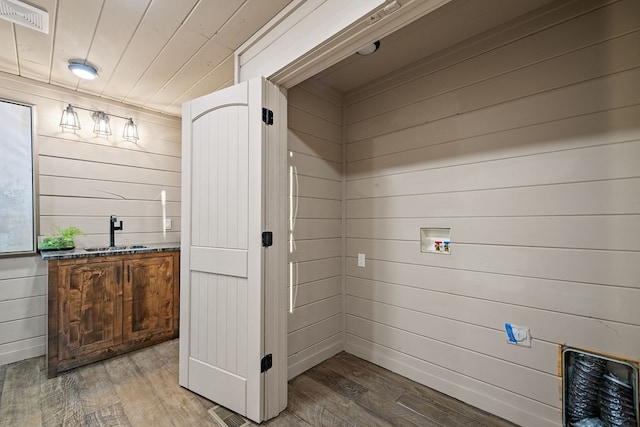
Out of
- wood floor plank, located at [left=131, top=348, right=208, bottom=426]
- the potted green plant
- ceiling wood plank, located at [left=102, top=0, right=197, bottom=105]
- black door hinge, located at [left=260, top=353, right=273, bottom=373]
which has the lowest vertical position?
wood floor plank, located at [left=131, top=348, right=208, bottom=426]

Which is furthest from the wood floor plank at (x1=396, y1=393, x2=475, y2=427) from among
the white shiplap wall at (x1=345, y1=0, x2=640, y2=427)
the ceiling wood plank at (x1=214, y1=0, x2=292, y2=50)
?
the ceiling wood plank at (x1=214, y1=0, x2=292, y2=50)

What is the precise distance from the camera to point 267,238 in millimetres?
1782

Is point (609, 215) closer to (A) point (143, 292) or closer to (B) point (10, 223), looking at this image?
(A) point (143, 292)

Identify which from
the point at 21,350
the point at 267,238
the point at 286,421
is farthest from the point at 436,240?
the point at 21,350

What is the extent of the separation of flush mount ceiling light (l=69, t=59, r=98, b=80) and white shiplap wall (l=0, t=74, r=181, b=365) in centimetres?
56

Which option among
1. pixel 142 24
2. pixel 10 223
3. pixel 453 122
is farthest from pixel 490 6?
pixel 10 223

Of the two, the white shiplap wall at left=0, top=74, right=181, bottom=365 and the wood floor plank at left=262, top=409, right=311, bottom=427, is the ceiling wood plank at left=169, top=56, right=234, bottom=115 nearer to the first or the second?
the white shiplap wall at left=0, top=74, right=181, bottom=365

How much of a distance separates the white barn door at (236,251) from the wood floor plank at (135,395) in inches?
9.5

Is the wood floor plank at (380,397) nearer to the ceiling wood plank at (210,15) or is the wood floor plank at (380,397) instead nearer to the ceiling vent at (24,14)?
the ceiling wood plank at (210,15)

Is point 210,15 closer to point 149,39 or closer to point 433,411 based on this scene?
point 149,39

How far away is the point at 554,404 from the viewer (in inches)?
63.6

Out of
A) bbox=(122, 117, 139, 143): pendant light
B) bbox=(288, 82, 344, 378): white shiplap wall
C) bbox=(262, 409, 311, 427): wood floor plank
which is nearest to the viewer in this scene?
bbox=(262, 409, 311, 427): wood floor plank

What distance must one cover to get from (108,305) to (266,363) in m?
1.69

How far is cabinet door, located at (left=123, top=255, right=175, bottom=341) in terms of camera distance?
262 cm
